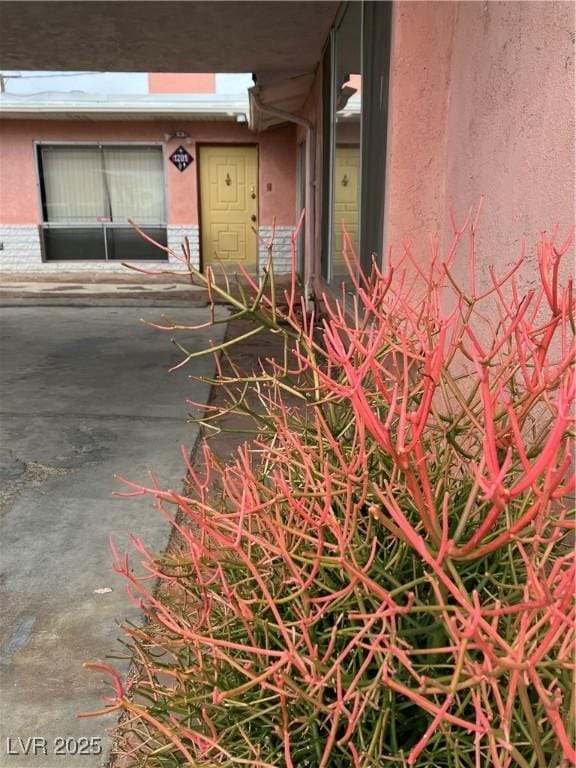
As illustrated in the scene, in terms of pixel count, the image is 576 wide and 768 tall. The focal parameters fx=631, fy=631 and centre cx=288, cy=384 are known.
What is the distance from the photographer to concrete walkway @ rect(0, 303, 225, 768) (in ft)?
6.81

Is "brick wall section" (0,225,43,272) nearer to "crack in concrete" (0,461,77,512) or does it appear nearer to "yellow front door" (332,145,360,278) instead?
"yellow front door" (332,145,360,278)

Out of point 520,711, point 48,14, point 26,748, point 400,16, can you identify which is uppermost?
point 48,14

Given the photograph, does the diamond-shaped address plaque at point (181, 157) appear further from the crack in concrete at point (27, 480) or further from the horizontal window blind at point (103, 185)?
the crack in concrete at point (27, 480)

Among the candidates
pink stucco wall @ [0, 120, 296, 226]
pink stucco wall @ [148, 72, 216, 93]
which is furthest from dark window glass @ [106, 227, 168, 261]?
pink stucco wall @ [148, 72, 216, 93]

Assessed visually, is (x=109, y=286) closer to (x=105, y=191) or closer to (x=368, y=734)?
(x=105, y=191)

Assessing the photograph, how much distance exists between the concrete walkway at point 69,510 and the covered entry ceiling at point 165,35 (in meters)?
3.11

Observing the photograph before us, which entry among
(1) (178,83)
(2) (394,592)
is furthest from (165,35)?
(1) (178,83)

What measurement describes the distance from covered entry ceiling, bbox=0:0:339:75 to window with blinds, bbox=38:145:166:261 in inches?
231

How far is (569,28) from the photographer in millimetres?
1879

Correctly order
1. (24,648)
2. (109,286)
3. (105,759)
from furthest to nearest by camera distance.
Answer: (109,286) → (24,648) → (105,759)

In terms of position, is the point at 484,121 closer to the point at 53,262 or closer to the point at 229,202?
the point at 229,202

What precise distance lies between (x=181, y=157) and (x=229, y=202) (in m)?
Result: 1.29

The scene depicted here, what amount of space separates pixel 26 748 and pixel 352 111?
4691mm

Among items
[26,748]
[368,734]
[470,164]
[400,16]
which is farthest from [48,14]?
[368,734]
